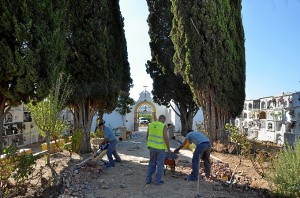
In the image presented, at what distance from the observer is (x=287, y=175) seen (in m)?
5.41

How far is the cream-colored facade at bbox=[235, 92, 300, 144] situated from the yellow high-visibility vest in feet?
32.0

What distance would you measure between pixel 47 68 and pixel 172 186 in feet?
12.0

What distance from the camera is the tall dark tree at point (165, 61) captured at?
19.8m

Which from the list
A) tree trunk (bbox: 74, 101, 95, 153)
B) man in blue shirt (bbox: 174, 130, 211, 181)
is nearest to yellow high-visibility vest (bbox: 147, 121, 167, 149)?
man in blue shirt (bbox: 174, 130, 211, 181)

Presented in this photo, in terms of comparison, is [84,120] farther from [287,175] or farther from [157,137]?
[287,175]

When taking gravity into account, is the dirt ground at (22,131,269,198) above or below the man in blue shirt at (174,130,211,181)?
below

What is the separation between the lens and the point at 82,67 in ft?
38.7

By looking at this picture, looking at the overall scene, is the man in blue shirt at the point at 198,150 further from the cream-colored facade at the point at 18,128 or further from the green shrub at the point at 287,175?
the cream-colored facade at the point at 18,128

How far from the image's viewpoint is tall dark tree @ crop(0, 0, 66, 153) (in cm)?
597

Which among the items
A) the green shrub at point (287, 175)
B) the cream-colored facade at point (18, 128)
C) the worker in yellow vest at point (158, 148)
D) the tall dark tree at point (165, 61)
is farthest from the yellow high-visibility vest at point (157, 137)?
the tall dark tree at point (165, 61)

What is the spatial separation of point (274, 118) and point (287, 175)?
14.8 metres

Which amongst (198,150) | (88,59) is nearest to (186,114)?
(88,59)

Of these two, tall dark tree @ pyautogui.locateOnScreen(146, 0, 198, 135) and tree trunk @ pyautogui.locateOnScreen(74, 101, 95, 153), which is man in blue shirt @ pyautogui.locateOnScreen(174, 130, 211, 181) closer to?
tree trunk @ pyautogui.locateOnScreen(74, 101, 95, 153)

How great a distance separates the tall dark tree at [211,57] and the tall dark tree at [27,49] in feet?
22.4
